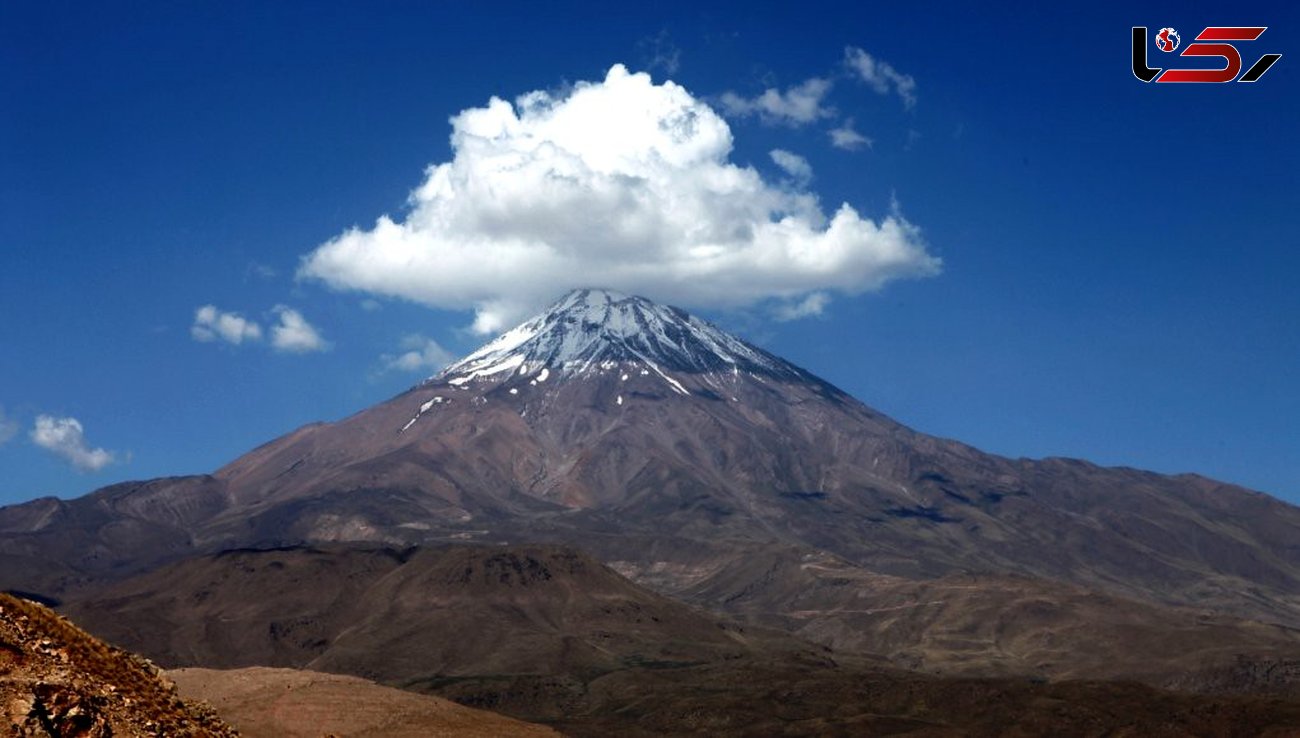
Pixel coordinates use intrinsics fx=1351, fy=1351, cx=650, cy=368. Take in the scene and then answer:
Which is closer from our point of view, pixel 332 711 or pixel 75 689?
pixel 75 689

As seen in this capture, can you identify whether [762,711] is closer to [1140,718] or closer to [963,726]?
[963,726]

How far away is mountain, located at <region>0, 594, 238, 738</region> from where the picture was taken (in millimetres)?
34375

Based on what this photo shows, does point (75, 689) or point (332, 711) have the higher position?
point (75, 689)

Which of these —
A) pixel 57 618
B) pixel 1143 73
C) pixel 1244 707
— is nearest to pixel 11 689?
pixel 57 618

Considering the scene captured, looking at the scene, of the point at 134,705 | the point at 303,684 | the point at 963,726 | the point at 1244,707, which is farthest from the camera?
the point at 963,726

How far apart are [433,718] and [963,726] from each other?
109 meters

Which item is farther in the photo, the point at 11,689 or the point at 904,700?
the point at 904,700

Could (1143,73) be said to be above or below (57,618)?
above

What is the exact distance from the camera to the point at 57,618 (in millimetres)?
42438

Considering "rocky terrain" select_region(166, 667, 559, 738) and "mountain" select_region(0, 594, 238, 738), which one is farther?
"rocky terrain" select_region(166, 667, 559, 738)

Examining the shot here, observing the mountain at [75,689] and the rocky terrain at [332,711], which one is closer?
the mountain at [75,689]

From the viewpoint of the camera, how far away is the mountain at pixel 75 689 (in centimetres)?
3438

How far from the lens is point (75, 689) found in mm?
35969

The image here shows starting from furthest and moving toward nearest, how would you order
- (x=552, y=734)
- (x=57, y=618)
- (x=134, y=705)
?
A: (x=552, y=734), (x=57, y=618), (x=134, y=705)
